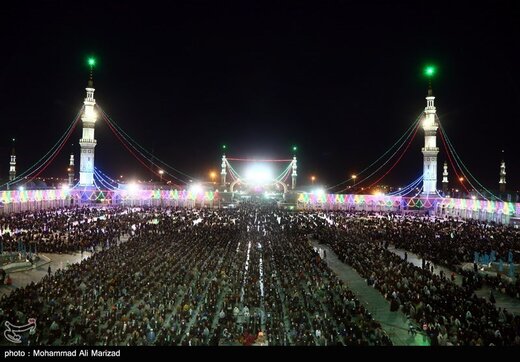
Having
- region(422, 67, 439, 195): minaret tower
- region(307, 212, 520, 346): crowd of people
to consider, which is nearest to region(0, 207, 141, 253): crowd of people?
region(307, 212, 520, 346): crowd of people

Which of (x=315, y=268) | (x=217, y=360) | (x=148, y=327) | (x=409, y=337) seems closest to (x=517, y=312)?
(x=409, y=337)

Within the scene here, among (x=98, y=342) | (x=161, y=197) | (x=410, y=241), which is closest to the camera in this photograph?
(x=98, y=342)

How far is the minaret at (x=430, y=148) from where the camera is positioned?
61031 millimetres

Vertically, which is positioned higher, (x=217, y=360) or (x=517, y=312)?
(x=217, y=360)

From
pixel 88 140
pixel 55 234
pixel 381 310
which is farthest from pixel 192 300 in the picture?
pixel 88 140

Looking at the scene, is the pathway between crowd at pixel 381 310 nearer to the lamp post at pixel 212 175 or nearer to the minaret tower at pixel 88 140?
the minaret tower at pixel 88 140

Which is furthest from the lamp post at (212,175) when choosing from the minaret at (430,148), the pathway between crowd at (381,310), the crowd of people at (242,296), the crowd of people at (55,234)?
the pathway between crowd at (381,310)

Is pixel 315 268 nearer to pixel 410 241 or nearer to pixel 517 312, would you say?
pixel 517 312

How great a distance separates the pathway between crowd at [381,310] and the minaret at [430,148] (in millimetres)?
44040

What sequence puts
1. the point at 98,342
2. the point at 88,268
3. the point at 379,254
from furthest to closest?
1. the point at 379,254
2. the point at 88,268
3. the point at 98,342

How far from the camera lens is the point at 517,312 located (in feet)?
47.7

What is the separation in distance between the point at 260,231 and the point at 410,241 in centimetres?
1223

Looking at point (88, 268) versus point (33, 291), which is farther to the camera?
point (88, 268)

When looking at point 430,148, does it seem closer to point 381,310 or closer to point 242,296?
point 381,310
